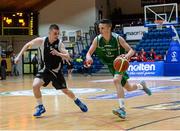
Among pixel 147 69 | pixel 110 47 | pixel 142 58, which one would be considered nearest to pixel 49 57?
pixel 110 47

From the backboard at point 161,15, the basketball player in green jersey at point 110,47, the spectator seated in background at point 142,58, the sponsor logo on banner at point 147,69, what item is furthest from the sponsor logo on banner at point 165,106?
the backboard at point 161,15

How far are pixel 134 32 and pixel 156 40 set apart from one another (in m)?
2.97

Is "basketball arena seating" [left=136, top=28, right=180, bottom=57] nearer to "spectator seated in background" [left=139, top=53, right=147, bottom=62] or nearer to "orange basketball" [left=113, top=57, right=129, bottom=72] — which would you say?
"spectator seated in background" [left=139, top=53, right=147, bottom=62]

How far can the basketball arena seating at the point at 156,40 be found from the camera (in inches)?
1204

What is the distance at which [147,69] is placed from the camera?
2605 cm

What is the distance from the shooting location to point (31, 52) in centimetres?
3766

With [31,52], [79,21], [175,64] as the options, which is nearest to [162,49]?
[175,64]

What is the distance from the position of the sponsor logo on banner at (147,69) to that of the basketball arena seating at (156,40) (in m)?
4.10

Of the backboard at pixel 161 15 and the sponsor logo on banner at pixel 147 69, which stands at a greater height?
the backboard at pixel 161 15

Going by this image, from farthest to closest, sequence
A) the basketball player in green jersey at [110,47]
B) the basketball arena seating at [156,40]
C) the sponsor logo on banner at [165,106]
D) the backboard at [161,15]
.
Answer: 1. the basketball arena seating at [156,40]
2. the backboard at [161,15]
3. the sponsor logo on banner at [165,106]
4. the basketball player in green jersey at [110,47]

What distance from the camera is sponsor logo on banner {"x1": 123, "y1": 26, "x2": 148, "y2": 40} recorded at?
33500 millimetres

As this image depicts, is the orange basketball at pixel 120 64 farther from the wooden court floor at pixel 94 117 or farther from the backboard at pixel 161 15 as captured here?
the backboard at pixel 161 15

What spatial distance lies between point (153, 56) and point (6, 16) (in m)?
13.5

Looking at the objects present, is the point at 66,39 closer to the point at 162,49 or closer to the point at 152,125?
the point at 162,49
